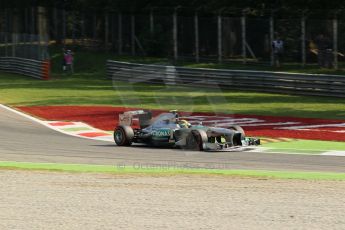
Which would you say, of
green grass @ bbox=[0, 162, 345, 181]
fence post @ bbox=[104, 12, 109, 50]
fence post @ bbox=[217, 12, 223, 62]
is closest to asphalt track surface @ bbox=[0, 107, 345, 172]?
green grass @ bbox=[0, 162, 345, 181]

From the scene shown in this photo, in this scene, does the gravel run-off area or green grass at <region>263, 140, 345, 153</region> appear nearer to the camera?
the gravel run-off area

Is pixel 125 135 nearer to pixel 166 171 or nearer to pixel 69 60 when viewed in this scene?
pixel 166 171

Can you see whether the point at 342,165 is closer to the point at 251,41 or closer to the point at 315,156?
the point at 315,156

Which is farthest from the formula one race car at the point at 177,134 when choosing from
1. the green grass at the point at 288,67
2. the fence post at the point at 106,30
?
the fence post at the point at 106,30

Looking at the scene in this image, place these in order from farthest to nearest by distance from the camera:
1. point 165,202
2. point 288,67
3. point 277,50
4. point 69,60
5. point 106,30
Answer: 1. point 106,30
2. point 69,60
3. point 277,50
4. point 288,67
5. point 165,202

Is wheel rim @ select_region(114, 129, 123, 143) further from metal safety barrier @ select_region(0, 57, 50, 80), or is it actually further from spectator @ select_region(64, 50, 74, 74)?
spectator @ select_region(64, 50, 74, 74)

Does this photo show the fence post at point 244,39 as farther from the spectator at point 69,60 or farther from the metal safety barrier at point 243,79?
the spectator at point 69,60

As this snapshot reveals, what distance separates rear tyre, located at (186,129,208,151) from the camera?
16.5m

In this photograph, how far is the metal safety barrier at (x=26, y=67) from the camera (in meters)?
42.8

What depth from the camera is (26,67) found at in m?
46.2

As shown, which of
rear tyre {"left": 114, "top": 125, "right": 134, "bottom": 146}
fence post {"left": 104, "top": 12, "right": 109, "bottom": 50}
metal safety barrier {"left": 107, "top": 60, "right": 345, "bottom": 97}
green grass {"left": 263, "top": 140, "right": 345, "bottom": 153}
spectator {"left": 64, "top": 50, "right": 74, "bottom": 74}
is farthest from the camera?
fence post {"left": 104, "top": 12, "right": 109, "bottom": 50}

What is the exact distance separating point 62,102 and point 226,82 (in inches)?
309

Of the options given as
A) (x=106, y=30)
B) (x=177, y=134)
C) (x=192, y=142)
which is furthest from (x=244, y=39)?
(x=192, y=142)

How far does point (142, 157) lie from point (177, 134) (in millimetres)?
1424
